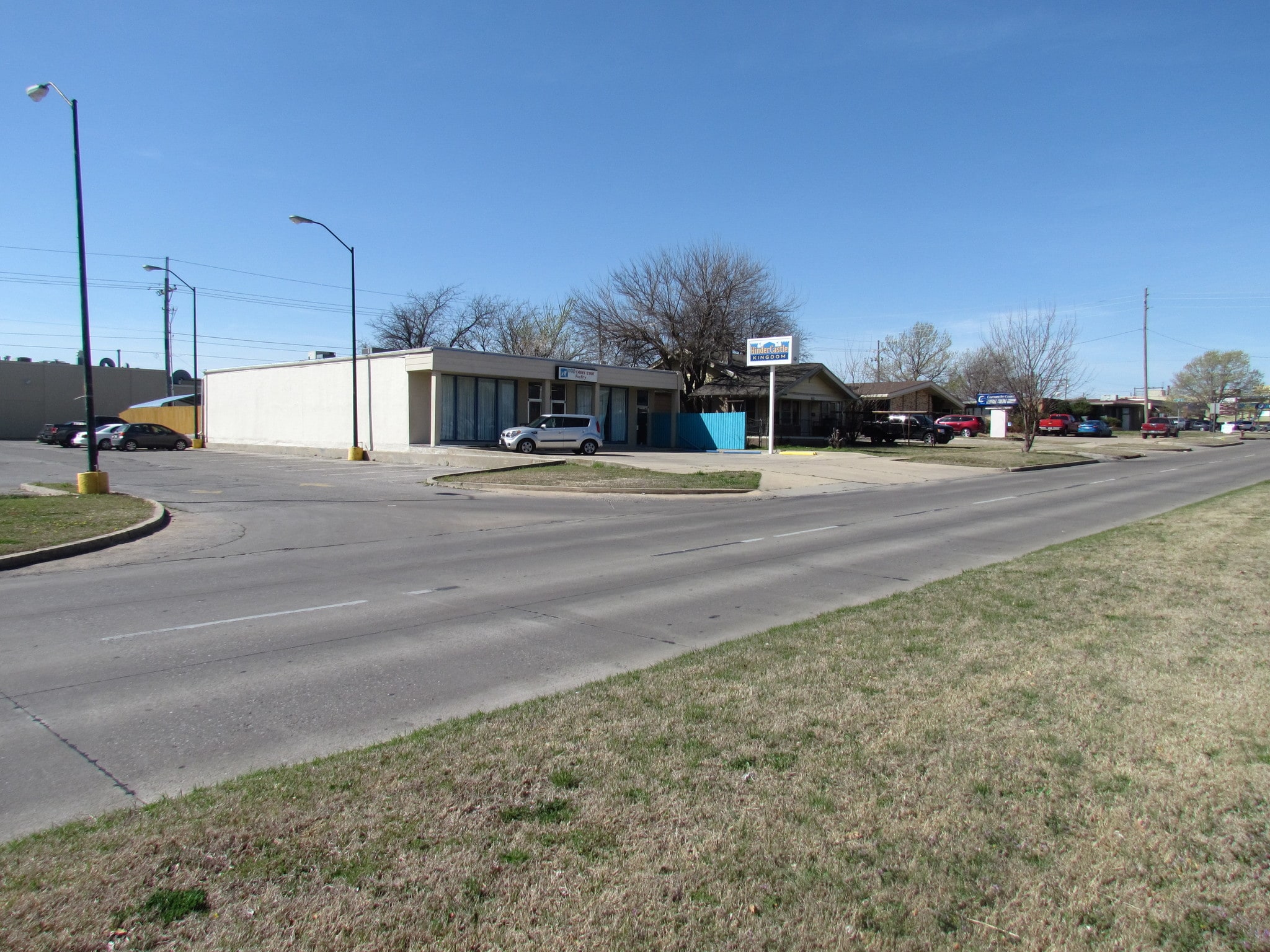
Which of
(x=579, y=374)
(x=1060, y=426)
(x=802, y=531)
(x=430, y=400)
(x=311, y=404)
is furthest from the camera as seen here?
(x=1060, y=426)

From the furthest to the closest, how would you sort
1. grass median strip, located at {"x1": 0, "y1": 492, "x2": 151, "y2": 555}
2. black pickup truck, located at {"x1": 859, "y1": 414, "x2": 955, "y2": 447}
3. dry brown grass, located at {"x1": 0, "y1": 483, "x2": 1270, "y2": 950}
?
black pickup truck, located at {"x1": 859, "y1": 414, "x2": 955, "y2": 447} → grass median strip, located at {"x1": 0, "y1": 492, "x2": 151, "y2": 555} → dry brown grass, located at {"x1": 0, "y1": 483, "x2": 1270, "y2": 950}

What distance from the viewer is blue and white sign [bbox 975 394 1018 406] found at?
65.8 m

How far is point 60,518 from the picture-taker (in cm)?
1467

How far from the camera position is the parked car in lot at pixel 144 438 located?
44.8 metres

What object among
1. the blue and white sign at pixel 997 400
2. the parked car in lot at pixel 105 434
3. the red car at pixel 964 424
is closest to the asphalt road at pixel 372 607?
the parked car in lot at pixel 105 434

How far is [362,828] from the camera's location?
3465 mm

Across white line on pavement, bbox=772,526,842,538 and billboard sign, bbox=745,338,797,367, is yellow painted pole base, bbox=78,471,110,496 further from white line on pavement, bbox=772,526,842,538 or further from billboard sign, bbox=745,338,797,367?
billboard sign, bbox=745,338,797,367

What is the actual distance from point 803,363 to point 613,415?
533 inches

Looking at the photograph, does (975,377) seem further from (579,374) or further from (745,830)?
(745,830)

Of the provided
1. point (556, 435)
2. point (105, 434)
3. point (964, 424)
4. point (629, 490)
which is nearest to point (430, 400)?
point (556, 435)

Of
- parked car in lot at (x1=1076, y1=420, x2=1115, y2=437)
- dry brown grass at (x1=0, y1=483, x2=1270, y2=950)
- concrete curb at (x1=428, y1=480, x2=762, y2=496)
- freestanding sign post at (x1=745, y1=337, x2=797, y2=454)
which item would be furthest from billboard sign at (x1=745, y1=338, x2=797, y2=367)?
parked car in lot at (x1=1076, y1=420, x2=1115, y2=437)

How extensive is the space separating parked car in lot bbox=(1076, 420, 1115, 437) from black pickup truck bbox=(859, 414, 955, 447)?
70.8 feet

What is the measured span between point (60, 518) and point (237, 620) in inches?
363

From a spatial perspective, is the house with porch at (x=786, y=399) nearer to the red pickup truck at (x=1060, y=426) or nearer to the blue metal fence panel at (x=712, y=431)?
the blue metal fence panel at (x=712, y=431)
